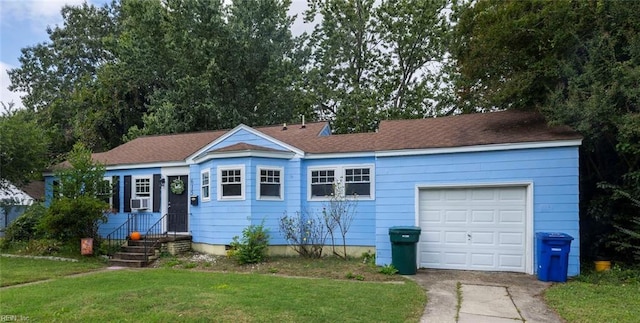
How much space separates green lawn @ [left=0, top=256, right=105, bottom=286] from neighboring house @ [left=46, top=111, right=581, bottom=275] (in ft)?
10.0

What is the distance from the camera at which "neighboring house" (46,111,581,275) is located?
369 inches

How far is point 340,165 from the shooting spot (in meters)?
12.1

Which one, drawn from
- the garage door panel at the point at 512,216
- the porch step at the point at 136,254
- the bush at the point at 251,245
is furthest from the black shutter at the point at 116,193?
the garage door panel at the point at 512,216

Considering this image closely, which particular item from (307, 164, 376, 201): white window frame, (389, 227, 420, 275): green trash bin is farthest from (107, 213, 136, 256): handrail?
(389, 227, 420, 275): green trash bin

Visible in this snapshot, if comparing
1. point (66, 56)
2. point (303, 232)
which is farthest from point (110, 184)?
point (66, 56)

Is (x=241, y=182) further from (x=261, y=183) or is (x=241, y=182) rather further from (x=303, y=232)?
(x=303, y=232)

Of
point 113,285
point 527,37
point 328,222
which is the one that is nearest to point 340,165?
point 328,222

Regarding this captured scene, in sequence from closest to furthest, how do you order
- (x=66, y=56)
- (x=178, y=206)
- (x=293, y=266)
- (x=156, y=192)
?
1. (x=293, y=266)
2. (x=178, y=206)
3. (x=156, y=192)
4. (x=66, y=56)

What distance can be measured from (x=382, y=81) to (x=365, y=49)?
7.37 feet

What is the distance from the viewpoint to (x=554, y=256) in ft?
28.0

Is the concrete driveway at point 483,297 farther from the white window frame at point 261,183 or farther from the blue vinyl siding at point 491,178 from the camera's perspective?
the white window frame at point 261,183

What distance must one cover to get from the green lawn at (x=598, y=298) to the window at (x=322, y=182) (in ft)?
20.2

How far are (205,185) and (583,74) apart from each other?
408 inches

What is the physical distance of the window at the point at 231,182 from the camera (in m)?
11.9
